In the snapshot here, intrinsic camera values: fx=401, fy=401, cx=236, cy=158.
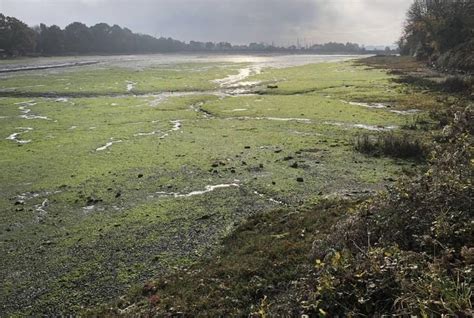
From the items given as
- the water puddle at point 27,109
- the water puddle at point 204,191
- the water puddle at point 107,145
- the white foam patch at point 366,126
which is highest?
the white foam patch at point 366,126

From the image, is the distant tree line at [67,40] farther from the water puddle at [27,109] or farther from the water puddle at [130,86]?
the water puddle at [27,109]

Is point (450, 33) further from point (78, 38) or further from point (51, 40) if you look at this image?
point (78, 38)

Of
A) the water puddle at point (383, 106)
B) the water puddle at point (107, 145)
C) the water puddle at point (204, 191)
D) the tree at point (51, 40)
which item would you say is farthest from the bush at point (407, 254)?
the tree at point (51, 40)

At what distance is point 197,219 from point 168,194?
2.89 m

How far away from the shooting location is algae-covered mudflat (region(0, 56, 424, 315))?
1136 centimetres

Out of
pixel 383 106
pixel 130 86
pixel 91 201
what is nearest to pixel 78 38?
pixel 130 86

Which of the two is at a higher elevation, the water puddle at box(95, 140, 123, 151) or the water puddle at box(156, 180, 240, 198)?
the water puddle at box(95, 140, 123, 151)

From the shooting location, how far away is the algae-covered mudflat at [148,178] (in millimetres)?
11359

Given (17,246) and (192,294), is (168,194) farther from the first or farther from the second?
(192,294)

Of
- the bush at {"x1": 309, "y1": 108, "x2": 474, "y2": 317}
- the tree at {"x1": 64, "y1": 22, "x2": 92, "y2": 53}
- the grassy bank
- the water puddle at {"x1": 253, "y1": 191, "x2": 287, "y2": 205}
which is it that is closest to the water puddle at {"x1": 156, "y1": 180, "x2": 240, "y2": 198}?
the water puddle at {"x1": 253, "y1": 191, "x2": 287, "y2": 205}

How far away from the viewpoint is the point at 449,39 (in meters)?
61.9

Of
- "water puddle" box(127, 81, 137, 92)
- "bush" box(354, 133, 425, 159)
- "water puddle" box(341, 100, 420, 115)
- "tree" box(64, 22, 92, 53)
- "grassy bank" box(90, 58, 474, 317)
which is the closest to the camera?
"grassy bank" box(90, 58, 474, 317)

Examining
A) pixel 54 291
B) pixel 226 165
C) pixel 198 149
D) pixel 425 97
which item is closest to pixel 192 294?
pixel 54 291

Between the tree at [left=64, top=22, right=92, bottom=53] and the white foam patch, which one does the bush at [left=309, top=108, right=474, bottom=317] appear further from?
the tree at [left=64, top=22, right=92, bottom=53]
